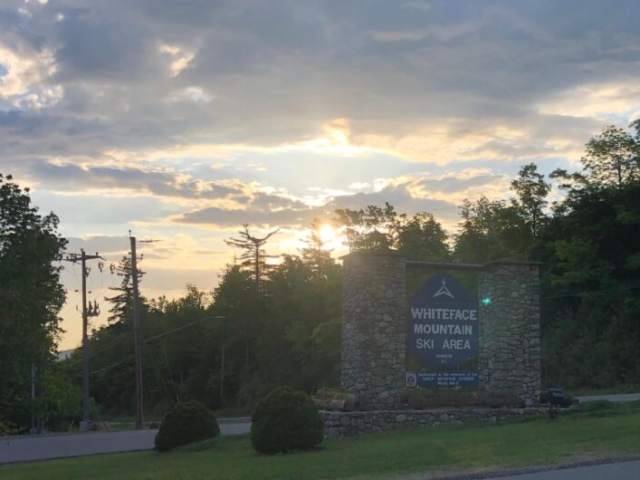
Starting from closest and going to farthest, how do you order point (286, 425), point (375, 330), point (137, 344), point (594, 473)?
1. point (594, 473)
2. point (286, 425)
3. point (375, 330)
4. point (137, 344)

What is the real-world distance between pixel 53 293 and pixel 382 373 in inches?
452

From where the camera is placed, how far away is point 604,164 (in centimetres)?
5597

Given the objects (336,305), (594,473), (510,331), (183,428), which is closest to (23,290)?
(183,428)

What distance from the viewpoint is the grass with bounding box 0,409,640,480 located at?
41.1 feet

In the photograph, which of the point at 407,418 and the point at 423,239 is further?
the point at 423,239

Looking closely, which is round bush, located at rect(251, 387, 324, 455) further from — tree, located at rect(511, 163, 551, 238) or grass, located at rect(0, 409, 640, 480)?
tree, located at rect(511, 163, 551, 238)

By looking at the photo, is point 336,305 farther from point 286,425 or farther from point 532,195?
point 286,425

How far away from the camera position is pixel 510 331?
22.2 meters

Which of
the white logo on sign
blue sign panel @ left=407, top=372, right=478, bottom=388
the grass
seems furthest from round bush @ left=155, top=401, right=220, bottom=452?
the white logo on sign

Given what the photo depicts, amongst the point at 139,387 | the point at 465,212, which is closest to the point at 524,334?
the point at 139,387

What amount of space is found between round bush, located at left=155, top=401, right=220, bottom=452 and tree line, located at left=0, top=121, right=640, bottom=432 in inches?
192

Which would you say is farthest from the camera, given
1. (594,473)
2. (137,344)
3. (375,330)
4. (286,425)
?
(137,344)

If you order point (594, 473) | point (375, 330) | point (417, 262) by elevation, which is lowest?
point (594, 473)

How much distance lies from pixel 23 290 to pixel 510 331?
1360cm
